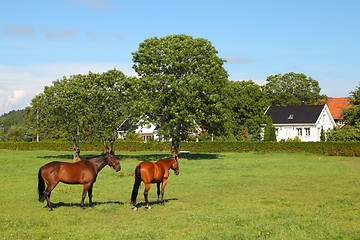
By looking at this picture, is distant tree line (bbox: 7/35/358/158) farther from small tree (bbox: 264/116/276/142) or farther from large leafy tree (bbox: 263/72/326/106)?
large leafy tree (bbox: 263/72/326/106)

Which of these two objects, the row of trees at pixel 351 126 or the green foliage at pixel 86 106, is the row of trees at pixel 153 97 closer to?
the green foliage at pixel 86 106

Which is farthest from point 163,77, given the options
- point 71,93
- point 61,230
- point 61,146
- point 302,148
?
point 61,146

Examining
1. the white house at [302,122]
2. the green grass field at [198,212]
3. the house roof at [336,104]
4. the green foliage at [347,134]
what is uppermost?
the house roof at [336,104]

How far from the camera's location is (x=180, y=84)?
143ft

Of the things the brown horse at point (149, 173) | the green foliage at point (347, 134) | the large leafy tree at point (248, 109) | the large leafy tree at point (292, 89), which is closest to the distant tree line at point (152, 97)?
the green foliage at point (347, 134)

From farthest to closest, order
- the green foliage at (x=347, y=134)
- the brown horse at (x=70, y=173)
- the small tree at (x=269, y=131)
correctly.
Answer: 1. the small tree at (x=269, y=131)
2. the green foliage at (x=347, y=134)
3. the brown horse at (x=70, y=173)

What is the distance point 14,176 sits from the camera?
30.0 m

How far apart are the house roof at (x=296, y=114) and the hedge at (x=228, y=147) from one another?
26335 mm

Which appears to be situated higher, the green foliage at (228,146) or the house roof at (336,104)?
the house roof at (336,104)

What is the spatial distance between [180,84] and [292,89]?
241ft

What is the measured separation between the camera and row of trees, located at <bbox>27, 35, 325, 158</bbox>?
43906mm

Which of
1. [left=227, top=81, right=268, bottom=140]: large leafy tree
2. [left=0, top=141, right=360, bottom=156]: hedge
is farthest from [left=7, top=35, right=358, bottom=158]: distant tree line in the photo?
[left=227, top=81, right=268, bottom=140]: large leafy tree

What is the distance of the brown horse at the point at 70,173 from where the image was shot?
599 inches

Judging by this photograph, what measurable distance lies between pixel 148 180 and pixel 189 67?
31.2 metres
